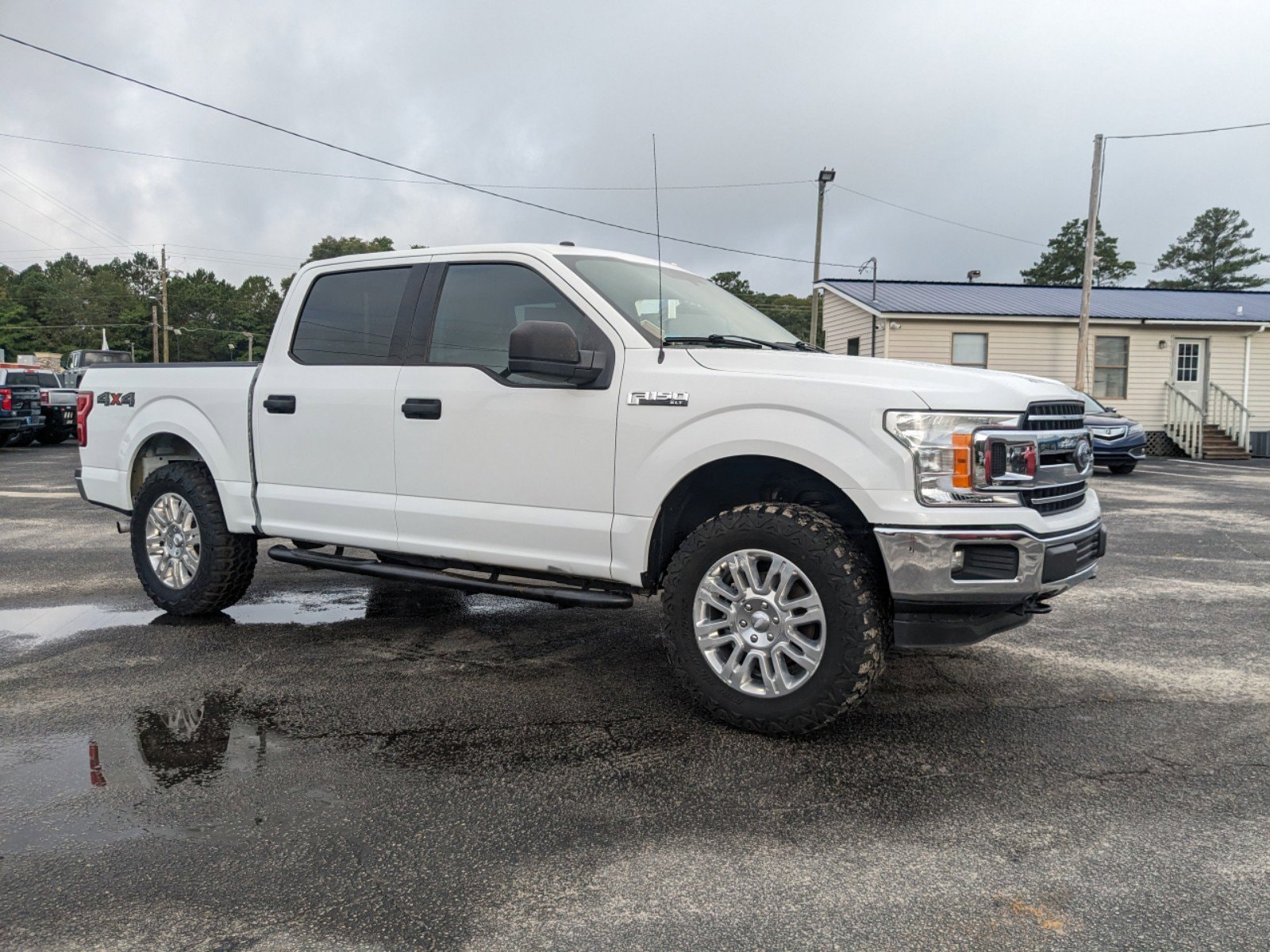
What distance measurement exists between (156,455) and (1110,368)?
79.2ft

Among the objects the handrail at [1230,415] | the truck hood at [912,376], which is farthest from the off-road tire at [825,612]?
the handrail at [1230,415]

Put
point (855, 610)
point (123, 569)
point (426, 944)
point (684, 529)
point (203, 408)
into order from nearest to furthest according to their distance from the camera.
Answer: point (426, 944) → point (855, 610) → point (684, 529) → point (203, 408) → point (123, 569)

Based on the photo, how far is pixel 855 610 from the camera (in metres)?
3.59

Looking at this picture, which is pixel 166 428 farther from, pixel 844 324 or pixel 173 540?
pixel 844 324

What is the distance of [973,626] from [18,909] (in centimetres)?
320

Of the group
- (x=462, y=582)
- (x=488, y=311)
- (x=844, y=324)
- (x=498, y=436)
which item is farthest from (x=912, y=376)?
(x=844, y=324)

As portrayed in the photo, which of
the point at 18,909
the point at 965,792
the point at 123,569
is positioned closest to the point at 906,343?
the point at 123,569

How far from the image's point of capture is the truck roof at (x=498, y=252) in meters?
4.62

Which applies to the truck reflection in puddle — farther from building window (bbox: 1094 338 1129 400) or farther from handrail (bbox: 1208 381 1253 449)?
handrail (bbox: 1208 381 1253 449)

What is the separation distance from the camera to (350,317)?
520cm

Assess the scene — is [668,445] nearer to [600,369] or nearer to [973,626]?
[600,369]

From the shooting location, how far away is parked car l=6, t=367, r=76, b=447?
22953 mm

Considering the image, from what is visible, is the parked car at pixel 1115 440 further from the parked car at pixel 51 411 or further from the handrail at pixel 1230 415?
the parked car at pixel 51 411

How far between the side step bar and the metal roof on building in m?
19.6
